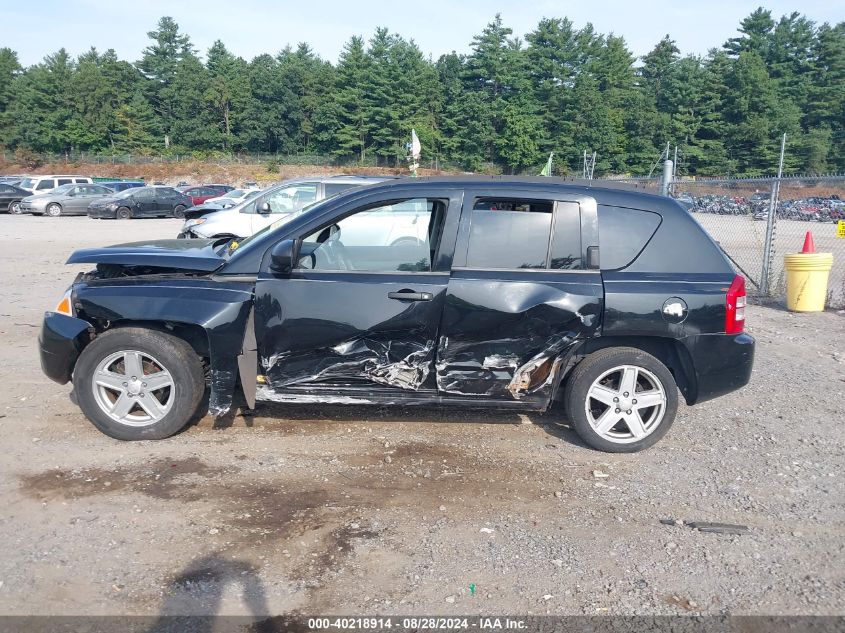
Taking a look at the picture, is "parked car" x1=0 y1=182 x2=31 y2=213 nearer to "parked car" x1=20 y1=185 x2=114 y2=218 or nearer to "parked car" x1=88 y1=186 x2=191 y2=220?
"parked car" x1=20 y1=185 x2=114 y2=218

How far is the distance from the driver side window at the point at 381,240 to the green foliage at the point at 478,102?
5976cm

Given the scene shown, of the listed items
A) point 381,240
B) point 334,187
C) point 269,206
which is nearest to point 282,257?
point 381,240

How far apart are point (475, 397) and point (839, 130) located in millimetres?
70806

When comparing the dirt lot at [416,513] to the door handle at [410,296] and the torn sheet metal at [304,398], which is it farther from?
the door handle at [410,296]

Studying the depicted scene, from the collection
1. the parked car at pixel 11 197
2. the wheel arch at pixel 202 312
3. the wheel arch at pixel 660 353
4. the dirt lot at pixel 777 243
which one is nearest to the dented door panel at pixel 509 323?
the wheel arch at pixel 660 353

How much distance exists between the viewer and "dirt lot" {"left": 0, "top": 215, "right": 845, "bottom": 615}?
3293 mm

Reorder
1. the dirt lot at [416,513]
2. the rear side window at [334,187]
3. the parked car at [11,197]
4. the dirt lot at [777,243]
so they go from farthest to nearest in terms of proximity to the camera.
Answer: the parked car at [11,197]
the rear side window at [334,187]
the dirt lot at [777,243]
the dirt lot at [416,513]

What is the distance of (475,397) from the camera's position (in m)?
4.93

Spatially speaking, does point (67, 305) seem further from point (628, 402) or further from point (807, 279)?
point (807, 279)

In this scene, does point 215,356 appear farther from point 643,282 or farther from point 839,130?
point 839,130

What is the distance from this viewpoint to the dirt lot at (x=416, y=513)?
3.29m

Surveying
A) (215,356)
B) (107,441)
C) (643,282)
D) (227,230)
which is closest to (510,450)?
(643,282)

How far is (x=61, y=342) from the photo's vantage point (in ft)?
16.1

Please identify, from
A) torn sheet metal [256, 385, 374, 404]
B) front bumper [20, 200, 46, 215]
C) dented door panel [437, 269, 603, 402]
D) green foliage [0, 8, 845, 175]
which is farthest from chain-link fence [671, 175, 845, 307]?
green foliage [0, 8, 845, 175]
